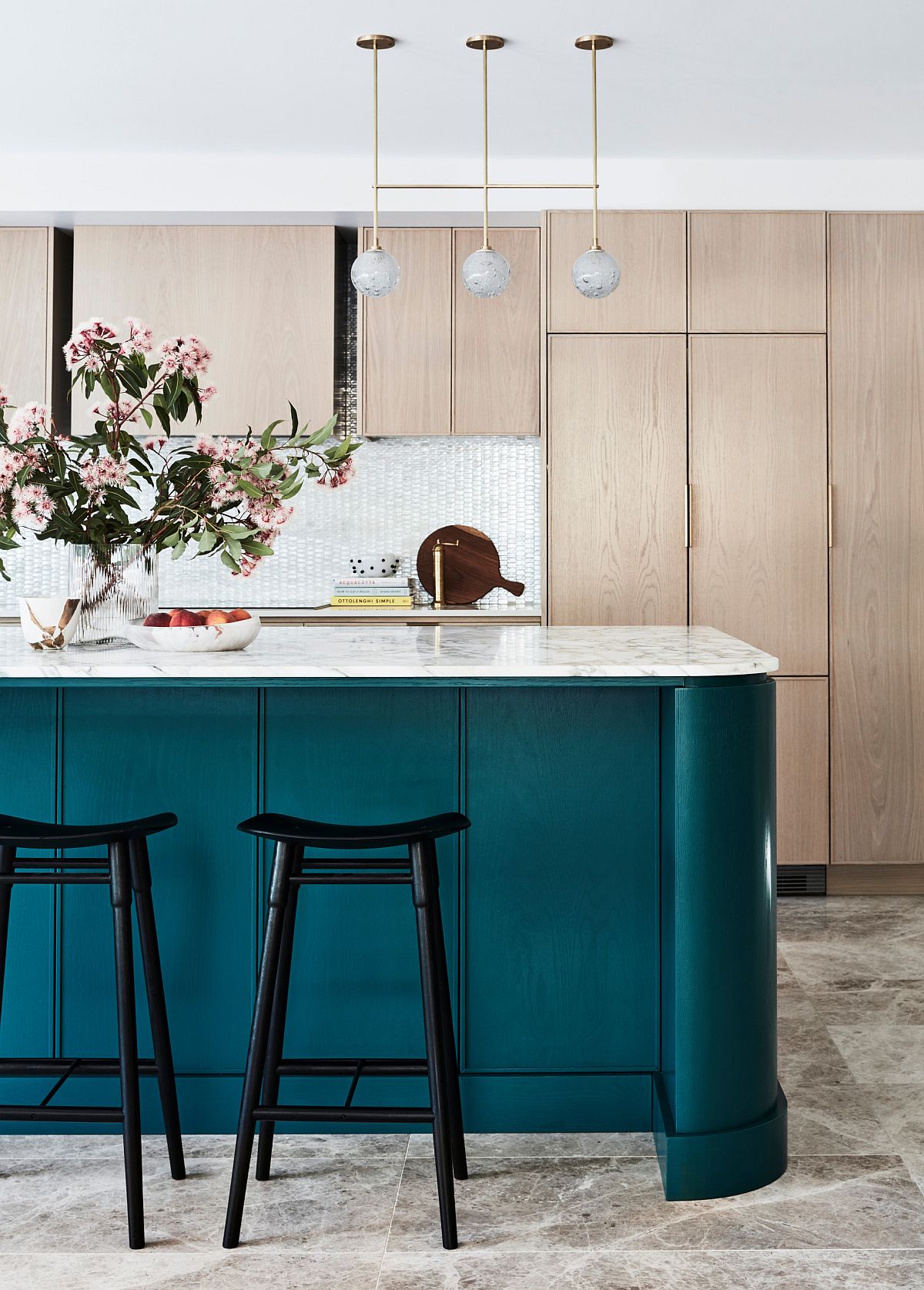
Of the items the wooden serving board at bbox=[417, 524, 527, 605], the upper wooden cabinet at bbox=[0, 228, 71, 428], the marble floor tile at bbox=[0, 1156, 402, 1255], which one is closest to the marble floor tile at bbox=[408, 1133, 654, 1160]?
the marble floor tile at bbox=[0, 1156, 402, 1255]

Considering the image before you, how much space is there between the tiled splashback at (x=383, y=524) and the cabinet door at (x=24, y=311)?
→ 74cm

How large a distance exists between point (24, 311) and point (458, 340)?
5.66 feet

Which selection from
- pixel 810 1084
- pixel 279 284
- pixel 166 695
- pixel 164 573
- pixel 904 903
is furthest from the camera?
pixel 164 573

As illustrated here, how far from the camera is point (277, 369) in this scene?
14.9 ft

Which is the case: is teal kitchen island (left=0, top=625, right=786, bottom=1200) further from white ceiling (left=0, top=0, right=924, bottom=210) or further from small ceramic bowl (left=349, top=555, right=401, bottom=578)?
small ceramic bowl (left=349, top=555, right=401, bottom=578)

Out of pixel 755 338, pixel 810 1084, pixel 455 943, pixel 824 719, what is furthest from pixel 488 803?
pixel 755 338

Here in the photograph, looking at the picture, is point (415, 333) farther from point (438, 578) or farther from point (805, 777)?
point (805, 777)

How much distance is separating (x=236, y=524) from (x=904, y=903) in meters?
3.05

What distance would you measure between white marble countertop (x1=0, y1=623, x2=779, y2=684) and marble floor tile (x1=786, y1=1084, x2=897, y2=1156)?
1.01 meters

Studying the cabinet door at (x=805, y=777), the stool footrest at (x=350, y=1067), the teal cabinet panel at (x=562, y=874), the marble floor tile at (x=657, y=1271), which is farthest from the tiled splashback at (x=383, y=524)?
the marble floor tile at (x=657, y=1271)

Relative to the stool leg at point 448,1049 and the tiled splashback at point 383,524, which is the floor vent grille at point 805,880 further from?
the stool leg at point 448,1049

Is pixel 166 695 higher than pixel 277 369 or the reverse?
the reverse

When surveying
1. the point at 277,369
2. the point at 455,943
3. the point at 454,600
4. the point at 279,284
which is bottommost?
the point at 455,943

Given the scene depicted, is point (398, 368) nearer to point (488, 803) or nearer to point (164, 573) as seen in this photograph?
point (164, 573)
